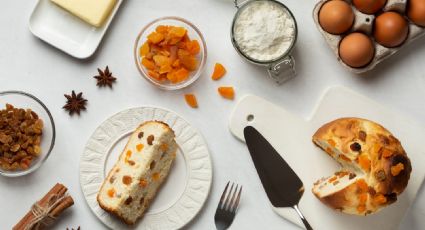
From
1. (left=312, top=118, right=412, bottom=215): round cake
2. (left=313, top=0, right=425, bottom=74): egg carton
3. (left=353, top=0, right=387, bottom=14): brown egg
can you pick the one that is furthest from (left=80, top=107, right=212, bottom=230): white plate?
(left=353, top=0, right=387, bottom=14): brown egg

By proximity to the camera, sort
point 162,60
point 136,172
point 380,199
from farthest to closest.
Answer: point 162,60 → point 136,172 → point 380,199

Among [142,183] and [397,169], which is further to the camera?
[142,183]

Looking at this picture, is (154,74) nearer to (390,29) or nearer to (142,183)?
(142,183)

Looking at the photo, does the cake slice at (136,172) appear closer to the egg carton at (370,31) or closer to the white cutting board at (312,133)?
the white cutting board at (312,133)

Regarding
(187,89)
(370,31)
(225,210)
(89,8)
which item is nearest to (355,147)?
(370,31)

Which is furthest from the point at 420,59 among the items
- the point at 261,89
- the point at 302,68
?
the point at 261,89

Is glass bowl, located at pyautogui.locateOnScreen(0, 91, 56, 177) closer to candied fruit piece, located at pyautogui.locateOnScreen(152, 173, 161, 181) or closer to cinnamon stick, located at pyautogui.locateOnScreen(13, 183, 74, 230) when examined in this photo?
cinnamon stick, located at pyautogui.locateOnScreen(13, 183, 74, 230)
